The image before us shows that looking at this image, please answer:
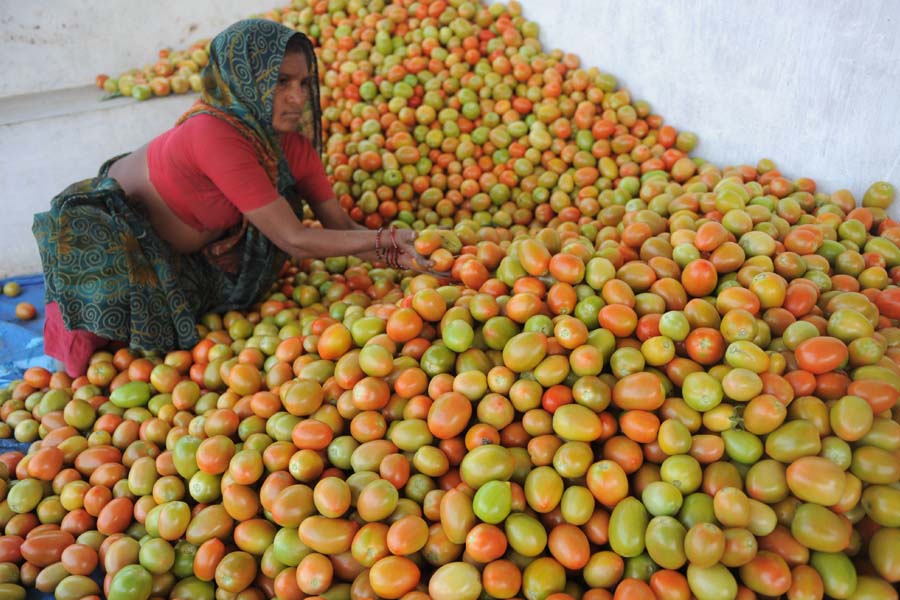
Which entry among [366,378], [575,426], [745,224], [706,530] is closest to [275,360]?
[366,378]

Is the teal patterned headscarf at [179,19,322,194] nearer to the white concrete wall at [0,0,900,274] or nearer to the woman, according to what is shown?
the woman

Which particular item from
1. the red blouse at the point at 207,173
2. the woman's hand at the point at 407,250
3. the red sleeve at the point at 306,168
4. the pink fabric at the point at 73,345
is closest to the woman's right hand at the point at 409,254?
the woman's hand at the point at 407,250

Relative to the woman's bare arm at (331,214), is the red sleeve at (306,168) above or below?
above

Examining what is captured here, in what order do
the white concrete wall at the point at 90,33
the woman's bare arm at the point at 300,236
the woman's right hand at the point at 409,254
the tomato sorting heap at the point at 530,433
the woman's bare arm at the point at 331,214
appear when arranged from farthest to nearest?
1. the white concrete wall at the point at 90,33
2. the woman's bare arm at the point at 331,214
3. the woman's bare arm at the point at 300,236
4. the woman's right hand at the point at 409,254
5. the tomato sorting heap at the point at 530,433

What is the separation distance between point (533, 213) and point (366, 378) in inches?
87.2

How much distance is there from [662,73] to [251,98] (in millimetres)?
2348

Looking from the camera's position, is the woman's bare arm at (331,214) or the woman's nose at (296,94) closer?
the woman's nose at (296,94)

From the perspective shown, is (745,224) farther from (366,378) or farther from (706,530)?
(366,378)

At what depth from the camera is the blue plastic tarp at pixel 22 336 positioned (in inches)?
121

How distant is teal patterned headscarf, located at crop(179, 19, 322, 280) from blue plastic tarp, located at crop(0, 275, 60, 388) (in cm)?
110

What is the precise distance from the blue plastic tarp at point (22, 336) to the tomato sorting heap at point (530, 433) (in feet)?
1.74

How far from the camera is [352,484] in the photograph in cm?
162

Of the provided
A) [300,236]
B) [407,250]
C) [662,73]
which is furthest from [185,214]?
[662,73]

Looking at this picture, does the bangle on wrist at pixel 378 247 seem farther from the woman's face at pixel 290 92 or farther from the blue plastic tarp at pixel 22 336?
the blue plastic tarp at pixel 22 336
